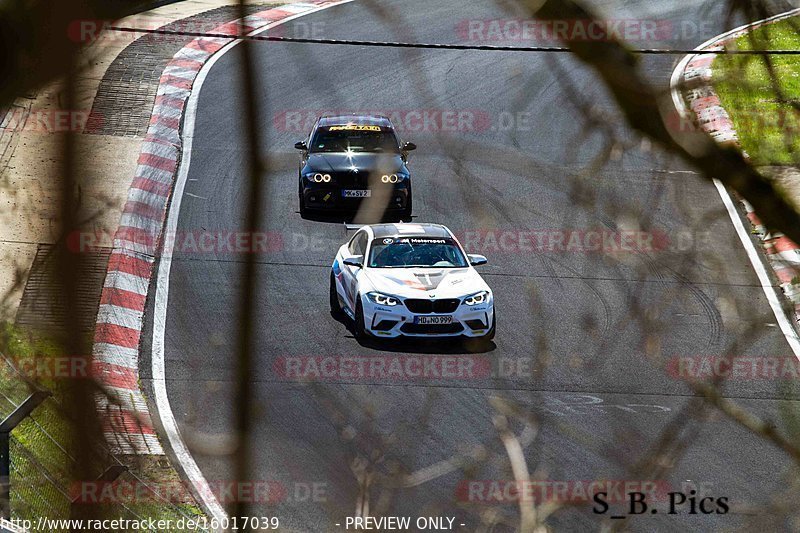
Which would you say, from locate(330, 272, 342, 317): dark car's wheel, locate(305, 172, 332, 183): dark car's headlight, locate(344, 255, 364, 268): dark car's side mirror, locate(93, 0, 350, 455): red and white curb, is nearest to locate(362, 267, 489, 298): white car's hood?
locate(344, 255, 364, 268): dark car's side mirror

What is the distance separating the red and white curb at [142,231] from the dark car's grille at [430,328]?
3072 mm

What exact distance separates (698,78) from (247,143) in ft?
5.63

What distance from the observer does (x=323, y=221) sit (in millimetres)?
18000

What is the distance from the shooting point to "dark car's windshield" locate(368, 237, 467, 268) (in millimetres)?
13500

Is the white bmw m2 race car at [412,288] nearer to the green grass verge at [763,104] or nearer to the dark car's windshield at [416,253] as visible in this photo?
the dark car's windshield at [416,253]

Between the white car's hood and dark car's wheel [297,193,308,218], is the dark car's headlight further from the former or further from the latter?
the white car's hood

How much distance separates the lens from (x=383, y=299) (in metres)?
12.8

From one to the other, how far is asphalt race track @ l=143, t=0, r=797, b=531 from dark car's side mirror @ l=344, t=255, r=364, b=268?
869 mm

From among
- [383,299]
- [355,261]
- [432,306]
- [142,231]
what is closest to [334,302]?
[355,261]

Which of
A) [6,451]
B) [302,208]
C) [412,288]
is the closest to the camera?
[6,451]

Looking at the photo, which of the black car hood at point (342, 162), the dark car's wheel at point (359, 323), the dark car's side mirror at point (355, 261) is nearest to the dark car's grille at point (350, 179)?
the black car hood at point (342, 162)

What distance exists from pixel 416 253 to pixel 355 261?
78 cm

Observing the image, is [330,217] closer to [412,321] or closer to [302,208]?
[302,208]

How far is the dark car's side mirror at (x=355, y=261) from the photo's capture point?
13.3 meters
